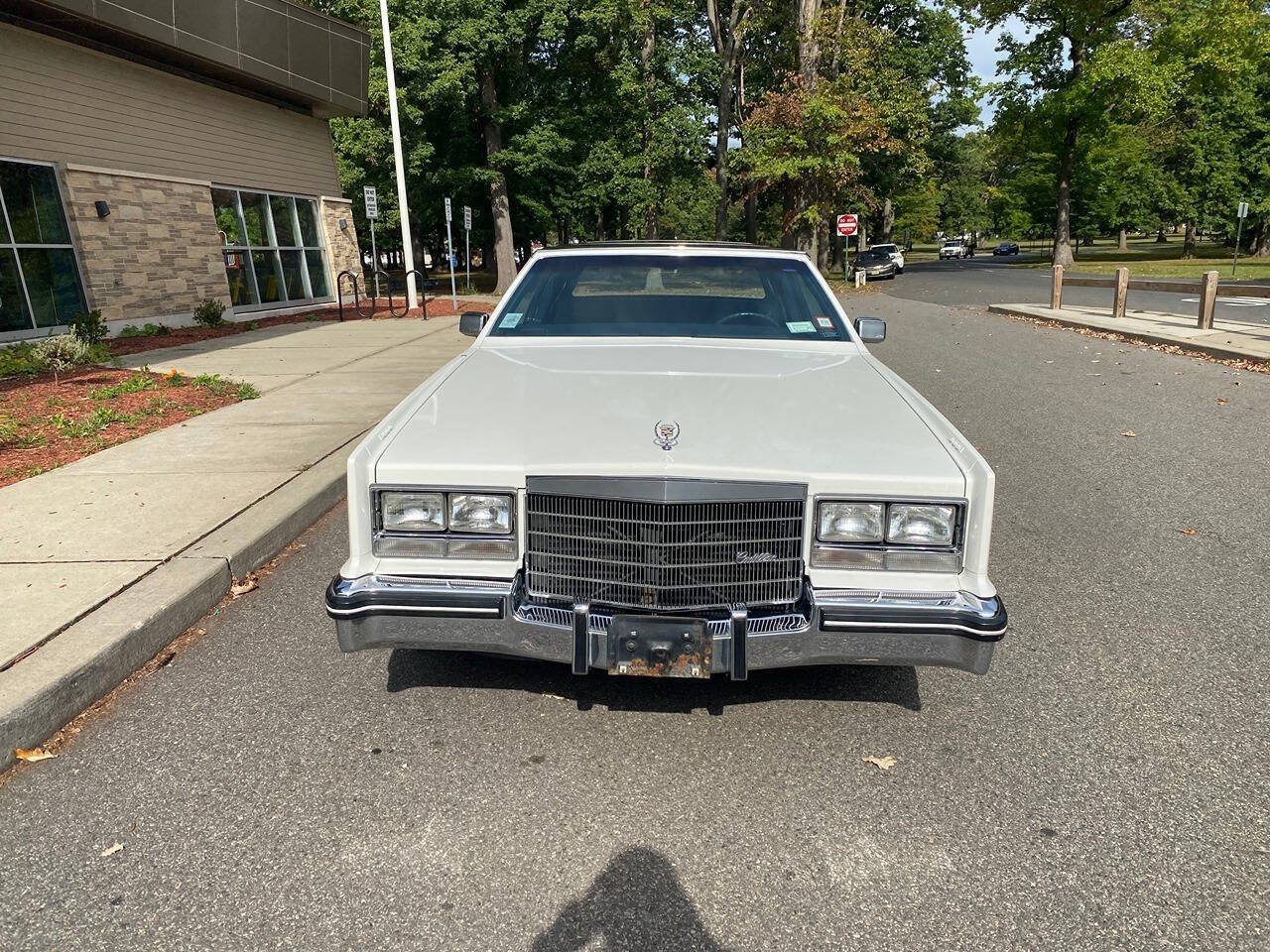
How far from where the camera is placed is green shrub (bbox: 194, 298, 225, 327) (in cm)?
1608

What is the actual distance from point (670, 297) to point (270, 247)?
17.1 m

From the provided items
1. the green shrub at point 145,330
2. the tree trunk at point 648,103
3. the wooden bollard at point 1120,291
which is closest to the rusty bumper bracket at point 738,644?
the green shrub at point 145,330

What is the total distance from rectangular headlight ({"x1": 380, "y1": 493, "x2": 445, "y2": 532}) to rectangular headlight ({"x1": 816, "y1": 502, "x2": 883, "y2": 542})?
3.92 ft

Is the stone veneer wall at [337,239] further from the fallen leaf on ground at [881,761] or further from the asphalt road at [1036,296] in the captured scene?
the fallen leaf on ground at [881,761]

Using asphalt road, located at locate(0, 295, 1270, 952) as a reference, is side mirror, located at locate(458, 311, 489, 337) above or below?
above

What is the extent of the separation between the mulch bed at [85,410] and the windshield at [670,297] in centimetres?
389

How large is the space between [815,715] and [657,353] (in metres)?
1.68

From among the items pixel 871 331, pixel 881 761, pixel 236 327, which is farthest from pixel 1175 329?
pixel 236 327

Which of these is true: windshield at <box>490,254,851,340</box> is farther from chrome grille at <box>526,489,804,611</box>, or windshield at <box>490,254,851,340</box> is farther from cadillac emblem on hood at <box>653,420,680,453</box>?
chrome grille at <box>526,489,804,611</box>

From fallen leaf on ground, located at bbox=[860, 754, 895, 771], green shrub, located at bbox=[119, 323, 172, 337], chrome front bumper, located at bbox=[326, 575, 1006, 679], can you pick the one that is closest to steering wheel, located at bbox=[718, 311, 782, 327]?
chrome front bumper, located at bbox=[326, 575, 1006, 679]

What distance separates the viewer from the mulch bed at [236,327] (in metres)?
13.0

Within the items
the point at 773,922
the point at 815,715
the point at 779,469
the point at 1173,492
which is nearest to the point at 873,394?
the point at 779,469

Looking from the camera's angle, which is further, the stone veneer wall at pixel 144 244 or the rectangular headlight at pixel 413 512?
the stone veneer wall at pixel 144 244

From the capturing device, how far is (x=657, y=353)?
12.4 feet
